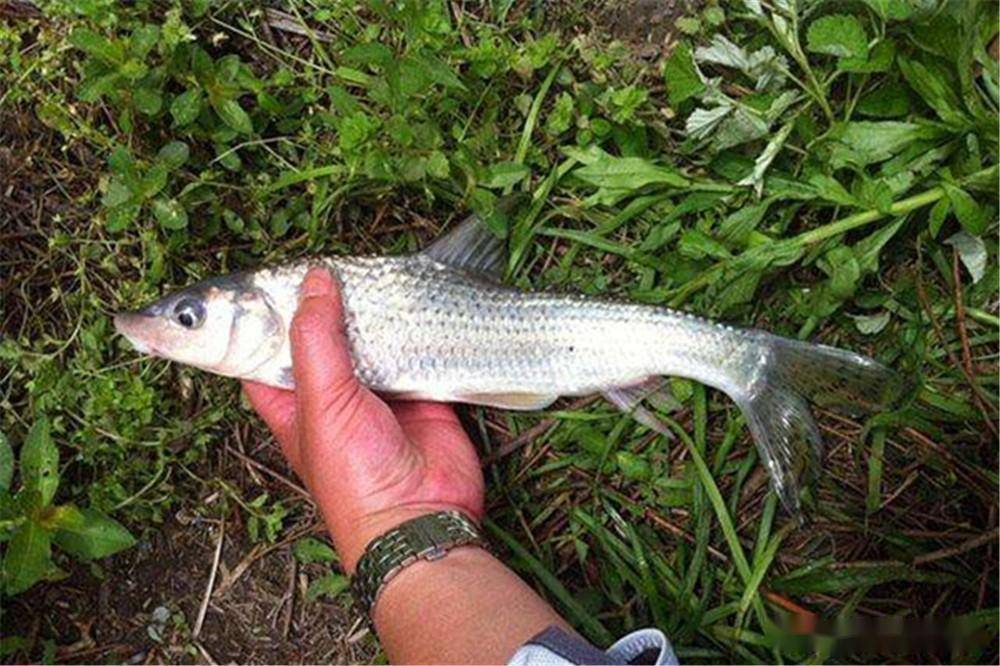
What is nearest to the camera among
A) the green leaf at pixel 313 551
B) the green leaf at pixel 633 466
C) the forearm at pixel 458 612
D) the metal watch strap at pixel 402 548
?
the forearm at pixel 458 612

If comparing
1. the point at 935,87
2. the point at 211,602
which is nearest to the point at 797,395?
the point at 935,87

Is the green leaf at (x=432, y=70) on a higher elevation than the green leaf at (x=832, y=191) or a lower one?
higher

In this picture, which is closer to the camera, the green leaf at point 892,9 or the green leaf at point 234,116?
the green leaf at point 892,9

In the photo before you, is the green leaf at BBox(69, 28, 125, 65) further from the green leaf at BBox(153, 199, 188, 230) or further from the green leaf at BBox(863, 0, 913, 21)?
the green leaf at BBox(863, 0, 913, 21)

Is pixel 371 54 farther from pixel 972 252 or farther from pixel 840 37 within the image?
pixel 972 252

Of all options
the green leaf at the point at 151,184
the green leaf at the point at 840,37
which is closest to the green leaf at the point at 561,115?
the green leaf at the point at 840,37

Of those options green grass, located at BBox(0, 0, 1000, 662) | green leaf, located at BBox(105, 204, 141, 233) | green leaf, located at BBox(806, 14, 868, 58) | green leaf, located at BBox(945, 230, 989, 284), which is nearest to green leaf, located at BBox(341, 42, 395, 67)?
green grass, located at BBox(0, 0, 1000, 662)

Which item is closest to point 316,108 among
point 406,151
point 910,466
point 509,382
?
point 406,151

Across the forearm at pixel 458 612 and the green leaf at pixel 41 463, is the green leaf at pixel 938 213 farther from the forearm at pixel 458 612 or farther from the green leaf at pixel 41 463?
the green leaf at pixel 41 463
